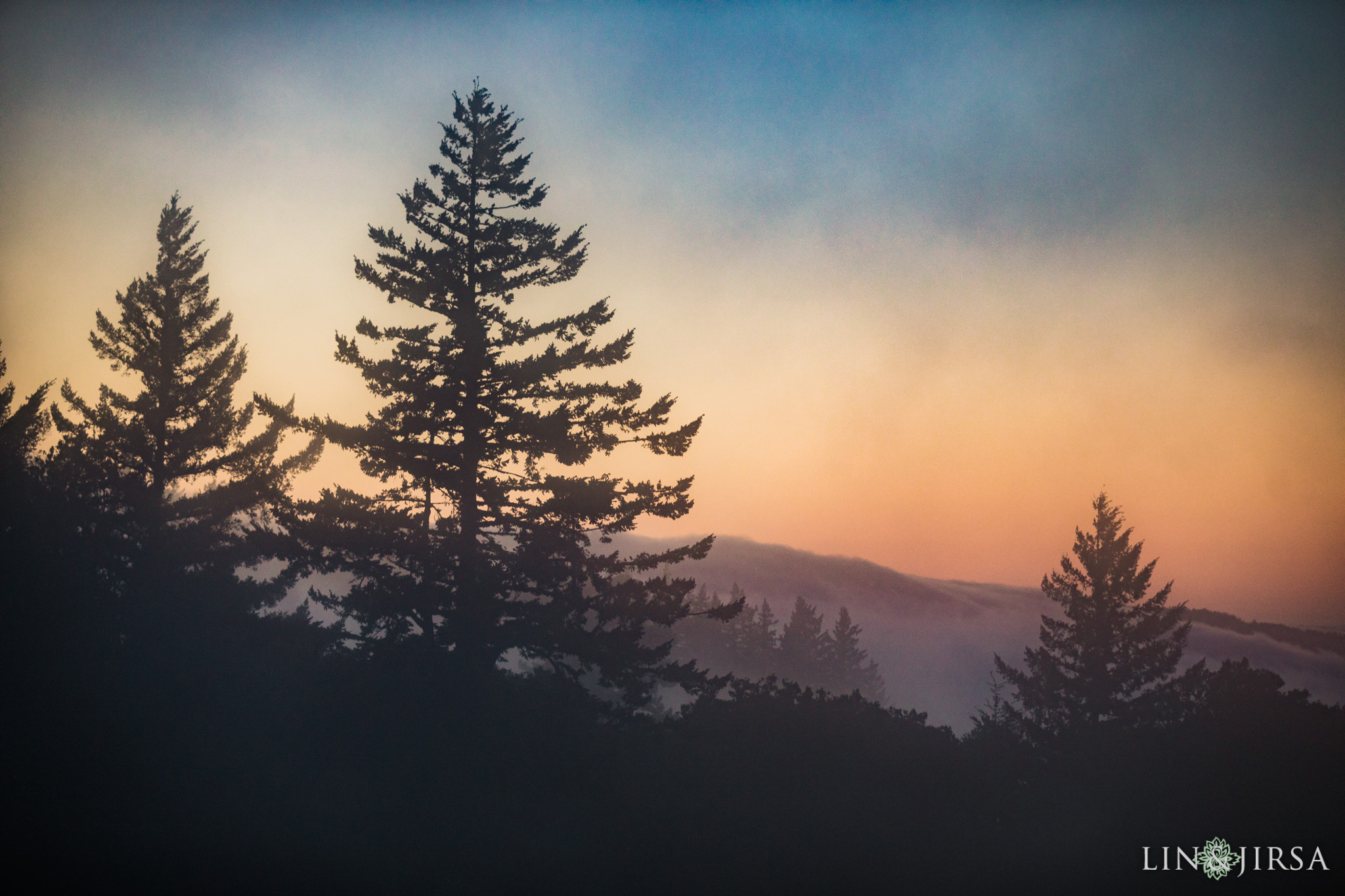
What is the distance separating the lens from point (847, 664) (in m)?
62.2

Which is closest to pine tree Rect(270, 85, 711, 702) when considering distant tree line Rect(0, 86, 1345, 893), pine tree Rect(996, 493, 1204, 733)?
distant tree line Rect(0, 86, 1345, 893)

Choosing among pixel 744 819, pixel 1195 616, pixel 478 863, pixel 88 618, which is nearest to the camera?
pixel 478 863

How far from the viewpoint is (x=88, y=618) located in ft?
53.2

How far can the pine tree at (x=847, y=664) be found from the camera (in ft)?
199

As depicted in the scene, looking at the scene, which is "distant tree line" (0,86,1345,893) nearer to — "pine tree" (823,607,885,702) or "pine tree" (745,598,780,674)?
"pine tree" (745,598,780,674)

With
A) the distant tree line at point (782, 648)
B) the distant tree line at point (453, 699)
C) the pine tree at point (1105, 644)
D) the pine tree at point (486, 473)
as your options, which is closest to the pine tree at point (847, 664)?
the distant tree line at point (782, 648)

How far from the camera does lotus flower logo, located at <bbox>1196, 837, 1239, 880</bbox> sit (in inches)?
509

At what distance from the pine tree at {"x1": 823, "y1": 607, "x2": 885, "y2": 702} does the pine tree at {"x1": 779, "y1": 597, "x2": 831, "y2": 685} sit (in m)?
0.64

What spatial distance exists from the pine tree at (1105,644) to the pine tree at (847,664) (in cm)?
3139

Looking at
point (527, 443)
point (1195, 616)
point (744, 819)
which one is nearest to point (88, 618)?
point (527, 443)

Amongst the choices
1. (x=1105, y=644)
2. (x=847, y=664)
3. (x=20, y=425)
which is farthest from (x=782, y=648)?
(x=20, y=425)

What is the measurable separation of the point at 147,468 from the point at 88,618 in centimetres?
679

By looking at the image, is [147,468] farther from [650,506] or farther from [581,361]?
[650,506]

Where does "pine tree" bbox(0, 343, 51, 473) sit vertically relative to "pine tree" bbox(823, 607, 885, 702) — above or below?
above
